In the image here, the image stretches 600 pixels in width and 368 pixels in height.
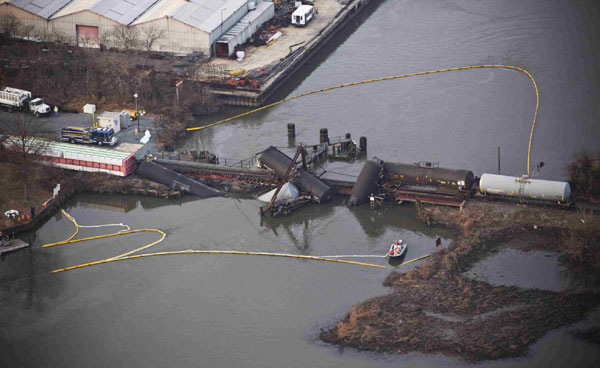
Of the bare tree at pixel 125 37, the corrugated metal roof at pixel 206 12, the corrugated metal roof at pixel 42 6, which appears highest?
the corrugated metal roof at pixel 42 6

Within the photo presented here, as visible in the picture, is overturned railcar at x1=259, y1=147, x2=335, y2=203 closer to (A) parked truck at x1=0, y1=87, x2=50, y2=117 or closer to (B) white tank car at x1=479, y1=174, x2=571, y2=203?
(B) white tank car at x1=479, y1=174, x2=571, y2=203

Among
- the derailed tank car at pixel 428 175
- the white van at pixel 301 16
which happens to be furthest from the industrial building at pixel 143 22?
the derailed tank car at pixel 428 175

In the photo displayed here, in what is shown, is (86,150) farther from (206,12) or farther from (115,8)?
(115,8)

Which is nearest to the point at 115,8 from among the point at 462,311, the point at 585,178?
the point at 585,178

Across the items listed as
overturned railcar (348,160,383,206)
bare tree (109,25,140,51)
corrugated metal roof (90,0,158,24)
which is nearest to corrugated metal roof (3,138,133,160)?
overturned railcar (348,160,383,206)

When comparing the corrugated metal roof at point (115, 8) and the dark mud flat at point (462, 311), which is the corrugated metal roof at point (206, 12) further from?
the dark mud flat at point (462, 311)

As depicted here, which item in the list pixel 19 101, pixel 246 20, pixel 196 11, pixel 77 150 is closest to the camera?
pixel 77 150
